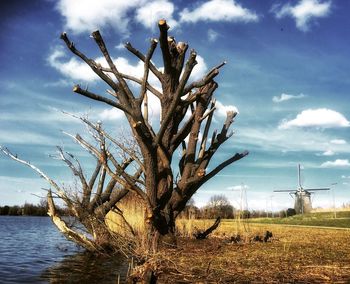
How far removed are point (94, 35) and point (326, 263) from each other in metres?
7.25

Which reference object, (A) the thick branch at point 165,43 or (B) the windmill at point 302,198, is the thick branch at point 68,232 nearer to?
(A) the thick branch at point 165,43

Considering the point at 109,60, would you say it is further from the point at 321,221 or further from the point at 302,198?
the point at 302,198

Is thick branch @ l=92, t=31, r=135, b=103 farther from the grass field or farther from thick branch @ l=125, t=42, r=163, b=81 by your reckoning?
the grass field

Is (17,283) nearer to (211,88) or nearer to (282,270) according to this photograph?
(282,270)

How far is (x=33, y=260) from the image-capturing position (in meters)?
13.8

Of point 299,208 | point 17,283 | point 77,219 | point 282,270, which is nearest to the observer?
point 282,270

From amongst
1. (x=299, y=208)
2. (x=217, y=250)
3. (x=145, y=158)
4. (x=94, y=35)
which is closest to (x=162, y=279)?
(x=145, y=158)

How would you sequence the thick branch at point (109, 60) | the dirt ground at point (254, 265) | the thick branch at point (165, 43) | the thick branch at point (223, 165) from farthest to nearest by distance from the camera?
the thick branch at point (223, 165) → the thick branch at point (109, 60) → the thick branch at point (165, 43) → the dirt ground at point (254, 265)

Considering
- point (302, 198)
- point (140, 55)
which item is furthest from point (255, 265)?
point (302, 198)

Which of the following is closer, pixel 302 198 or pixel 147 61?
pixel 147 61

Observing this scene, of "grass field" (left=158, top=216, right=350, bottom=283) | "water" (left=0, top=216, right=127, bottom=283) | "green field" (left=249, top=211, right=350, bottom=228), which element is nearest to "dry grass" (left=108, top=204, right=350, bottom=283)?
"grass field" (left=158, top=216, right=350, bottom=283)

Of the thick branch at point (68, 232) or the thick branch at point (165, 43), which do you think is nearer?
the thick branch at point (165, 43)

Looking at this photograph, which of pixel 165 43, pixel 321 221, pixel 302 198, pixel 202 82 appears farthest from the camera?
pixel 302 198

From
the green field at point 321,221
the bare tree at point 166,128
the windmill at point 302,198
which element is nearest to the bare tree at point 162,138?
Answer: the bare tree at point 166,128
